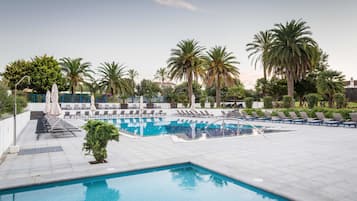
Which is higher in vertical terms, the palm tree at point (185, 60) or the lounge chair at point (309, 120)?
the palm tree at point (185, 60)

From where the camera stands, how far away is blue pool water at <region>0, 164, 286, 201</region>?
15.0ft

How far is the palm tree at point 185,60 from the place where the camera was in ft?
102

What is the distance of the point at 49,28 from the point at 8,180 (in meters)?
15.1

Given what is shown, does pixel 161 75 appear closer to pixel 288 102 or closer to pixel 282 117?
pixel 288 102

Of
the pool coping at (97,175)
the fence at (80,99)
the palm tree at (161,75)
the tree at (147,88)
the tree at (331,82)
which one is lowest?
the pool coping at (97,175)

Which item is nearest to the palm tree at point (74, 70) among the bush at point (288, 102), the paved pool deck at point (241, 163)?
the bush at point (288, 102)

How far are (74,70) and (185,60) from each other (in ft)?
53.1

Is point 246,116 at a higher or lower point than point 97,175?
higher

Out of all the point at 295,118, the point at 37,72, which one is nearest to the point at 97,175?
the point at 295,118

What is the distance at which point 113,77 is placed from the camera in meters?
37.5

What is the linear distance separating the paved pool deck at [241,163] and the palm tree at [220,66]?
70.3ft

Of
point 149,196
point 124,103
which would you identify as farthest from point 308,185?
point 124,103

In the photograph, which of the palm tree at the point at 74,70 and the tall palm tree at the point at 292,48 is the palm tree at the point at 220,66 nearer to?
the tall palm tree at the point at 292,48

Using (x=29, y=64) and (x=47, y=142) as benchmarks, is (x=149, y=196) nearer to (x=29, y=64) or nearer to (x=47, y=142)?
(x=47, y=142)
